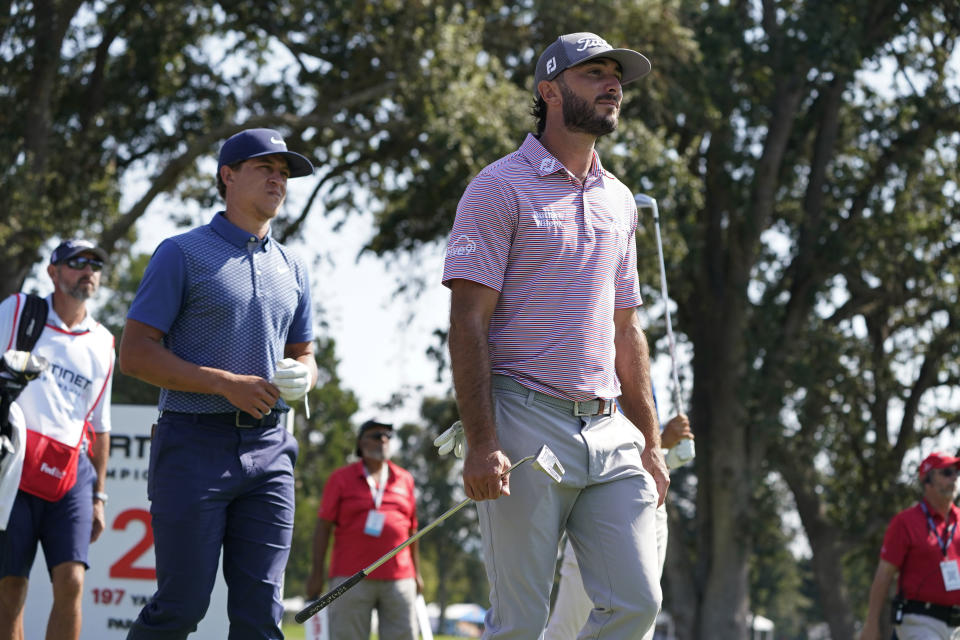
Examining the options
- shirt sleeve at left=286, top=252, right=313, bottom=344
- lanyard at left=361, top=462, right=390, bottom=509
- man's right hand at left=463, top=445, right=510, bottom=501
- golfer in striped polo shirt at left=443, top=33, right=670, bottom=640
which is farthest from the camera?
lanyard at left=361, top=462, right=390, bottom=509

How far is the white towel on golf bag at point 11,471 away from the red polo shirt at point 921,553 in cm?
556

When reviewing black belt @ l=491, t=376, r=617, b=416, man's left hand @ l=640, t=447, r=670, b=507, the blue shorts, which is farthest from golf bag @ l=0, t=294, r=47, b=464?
man's left hand @ l=640, t=447, r=670, b=507

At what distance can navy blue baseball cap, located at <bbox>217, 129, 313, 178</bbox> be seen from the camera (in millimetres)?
5172

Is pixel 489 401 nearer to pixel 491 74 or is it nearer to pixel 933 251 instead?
pixel 491 74

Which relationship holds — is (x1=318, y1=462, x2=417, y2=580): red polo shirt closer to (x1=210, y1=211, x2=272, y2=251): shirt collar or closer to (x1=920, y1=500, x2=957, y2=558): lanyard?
(x1=920, y1=500, x2=957, y2=558): lanyard

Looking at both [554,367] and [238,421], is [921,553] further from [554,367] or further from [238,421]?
[238,421]

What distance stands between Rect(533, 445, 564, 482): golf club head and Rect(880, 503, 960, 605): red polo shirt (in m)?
5.19

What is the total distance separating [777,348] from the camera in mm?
21156

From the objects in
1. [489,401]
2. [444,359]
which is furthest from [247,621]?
[444,359]

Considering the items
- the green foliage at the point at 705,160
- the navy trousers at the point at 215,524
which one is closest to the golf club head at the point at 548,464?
the navy trousers at the point at 215,524

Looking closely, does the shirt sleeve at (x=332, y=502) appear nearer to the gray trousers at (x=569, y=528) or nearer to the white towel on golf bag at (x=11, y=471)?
the white towel on golf bag at (x=11, y=471)

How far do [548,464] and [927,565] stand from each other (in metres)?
5.42

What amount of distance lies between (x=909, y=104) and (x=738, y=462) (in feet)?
20.5

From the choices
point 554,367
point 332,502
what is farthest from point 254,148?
point 332,502
